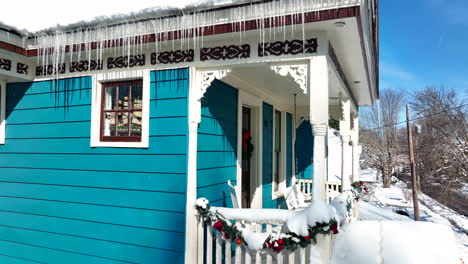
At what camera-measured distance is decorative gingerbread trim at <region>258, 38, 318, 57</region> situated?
3.03 meters

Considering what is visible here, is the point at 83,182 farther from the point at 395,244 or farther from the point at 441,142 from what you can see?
the point at 441,142

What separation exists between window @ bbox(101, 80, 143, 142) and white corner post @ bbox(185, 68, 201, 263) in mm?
701

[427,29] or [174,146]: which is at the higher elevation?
[427,29]

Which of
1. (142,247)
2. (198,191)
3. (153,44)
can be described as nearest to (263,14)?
(153,44)

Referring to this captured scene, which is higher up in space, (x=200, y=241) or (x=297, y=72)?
(x=297, y=72)

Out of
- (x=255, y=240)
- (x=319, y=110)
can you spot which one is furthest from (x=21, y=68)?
(x=319, y=110)

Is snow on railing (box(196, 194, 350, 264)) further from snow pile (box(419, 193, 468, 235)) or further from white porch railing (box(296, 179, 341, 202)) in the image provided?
snow pile (box(419, 193, 468, 235))

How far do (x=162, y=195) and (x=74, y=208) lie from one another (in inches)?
51.8

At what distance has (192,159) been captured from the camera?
3.53 metres

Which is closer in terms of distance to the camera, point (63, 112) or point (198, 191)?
point (198, 191)

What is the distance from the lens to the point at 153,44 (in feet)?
11.7

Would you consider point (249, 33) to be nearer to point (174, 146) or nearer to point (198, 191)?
point (174, 146)

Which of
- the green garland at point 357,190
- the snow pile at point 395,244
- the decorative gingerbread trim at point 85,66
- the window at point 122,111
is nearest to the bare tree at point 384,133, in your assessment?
the green garland at point 357,190

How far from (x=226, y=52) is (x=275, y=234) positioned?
192 cm
